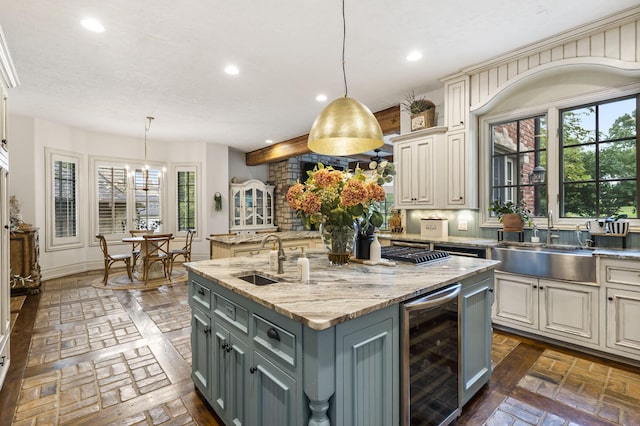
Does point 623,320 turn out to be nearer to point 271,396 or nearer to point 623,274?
point 623,274

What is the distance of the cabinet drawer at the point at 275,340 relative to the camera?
121cm

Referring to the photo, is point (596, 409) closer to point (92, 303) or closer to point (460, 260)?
point (460, 260)

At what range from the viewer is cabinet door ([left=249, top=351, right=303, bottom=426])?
1221 mm

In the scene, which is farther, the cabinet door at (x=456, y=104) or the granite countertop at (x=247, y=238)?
the granite countertop at (x=247, y=238)

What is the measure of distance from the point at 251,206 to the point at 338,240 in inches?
241

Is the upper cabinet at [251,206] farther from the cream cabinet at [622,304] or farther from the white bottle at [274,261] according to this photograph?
the cream cabinet at [622,304]

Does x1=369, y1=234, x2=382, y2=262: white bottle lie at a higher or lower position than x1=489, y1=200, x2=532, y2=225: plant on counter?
lower

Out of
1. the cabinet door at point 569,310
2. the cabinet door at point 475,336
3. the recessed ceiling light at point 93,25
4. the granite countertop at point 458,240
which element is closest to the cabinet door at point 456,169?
the granite countertop at point 458,240

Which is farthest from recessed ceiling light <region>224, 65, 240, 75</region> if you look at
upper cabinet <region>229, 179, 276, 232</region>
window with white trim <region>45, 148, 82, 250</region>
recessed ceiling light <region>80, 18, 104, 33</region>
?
upper cabinet <region>229, 179, 276, 232</region>

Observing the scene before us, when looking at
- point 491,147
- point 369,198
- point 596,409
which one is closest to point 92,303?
point 369,198

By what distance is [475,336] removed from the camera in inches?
77.0

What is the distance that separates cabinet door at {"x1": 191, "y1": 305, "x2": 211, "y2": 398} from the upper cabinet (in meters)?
5.62

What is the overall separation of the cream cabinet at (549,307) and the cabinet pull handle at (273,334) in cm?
258

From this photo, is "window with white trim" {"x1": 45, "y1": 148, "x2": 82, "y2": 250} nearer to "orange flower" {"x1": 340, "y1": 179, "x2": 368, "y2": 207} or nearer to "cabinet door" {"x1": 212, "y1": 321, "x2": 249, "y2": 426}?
"cabinet door" {"x1": 212, "y1": 321, "x2": 249, "y2": 426}
